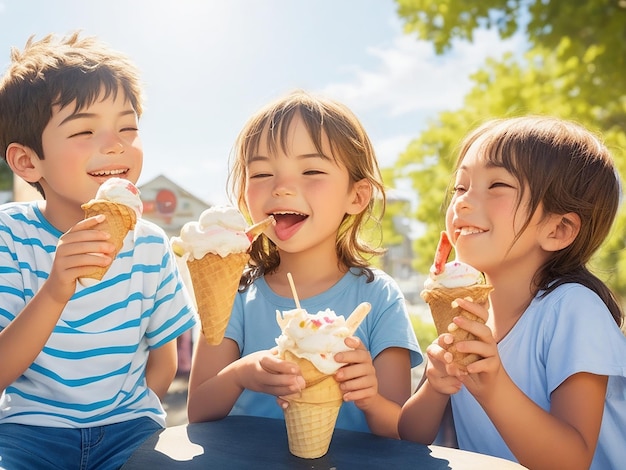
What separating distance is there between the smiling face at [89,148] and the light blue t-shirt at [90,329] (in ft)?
0.79

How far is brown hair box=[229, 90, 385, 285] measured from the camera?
2371 millimetres

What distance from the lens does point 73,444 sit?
2.15 metres

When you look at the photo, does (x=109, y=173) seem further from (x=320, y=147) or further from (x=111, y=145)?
(x=320, y=147)

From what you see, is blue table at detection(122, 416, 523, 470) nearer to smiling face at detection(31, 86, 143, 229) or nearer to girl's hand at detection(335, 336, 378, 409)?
girl's hand at detection(335, 336, 378, 409)

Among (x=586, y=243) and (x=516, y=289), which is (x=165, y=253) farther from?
(x=586, y=243)

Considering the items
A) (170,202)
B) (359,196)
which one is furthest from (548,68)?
(359,196)

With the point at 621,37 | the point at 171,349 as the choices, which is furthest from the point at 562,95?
the point at 171,349

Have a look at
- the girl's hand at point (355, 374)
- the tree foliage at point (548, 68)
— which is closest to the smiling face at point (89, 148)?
the girl's hand at point (355, 374)

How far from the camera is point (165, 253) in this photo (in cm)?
259

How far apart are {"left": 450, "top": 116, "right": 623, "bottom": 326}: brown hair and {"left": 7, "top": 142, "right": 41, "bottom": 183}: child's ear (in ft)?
5.43

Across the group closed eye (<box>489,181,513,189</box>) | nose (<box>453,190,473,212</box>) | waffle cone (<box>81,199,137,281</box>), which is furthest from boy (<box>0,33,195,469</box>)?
closed eye (<box>489,181,513,189</box>)

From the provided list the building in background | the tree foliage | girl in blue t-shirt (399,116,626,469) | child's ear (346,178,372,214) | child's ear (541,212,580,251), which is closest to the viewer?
girl in blue t-shirt (399,116,626,469)

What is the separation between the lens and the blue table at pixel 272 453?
5.14ft

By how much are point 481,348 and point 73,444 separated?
1.43m
